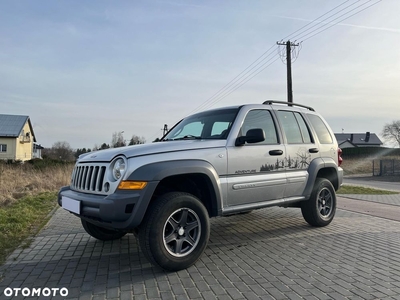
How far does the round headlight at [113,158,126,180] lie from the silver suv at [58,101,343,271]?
1 centimetres

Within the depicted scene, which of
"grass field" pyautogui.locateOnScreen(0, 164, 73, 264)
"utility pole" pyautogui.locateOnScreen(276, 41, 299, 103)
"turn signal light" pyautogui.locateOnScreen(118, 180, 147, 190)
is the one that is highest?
"utility pole" pyautogui.locateOnScreen(276, 41, 299, 103)

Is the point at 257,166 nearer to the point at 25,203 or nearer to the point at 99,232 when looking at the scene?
the point at 99,232

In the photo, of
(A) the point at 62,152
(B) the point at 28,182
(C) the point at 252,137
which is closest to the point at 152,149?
(C) the point at 252,137

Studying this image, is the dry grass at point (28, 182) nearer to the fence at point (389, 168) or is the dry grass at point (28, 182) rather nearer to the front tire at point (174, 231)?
the front tire at point (174, 231)

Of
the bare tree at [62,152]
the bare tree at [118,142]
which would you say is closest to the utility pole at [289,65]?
the bare tree at [118,142]

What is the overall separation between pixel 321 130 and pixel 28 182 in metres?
11.4

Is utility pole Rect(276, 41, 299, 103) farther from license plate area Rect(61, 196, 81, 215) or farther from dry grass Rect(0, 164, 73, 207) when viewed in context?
license plate area Rect(61, 196, 81, 215)

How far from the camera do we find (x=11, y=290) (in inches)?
120

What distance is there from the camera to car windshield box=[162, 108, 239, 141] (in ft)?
14.3

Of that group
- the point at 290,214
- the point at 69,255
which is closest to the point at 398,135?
the point at 290,214

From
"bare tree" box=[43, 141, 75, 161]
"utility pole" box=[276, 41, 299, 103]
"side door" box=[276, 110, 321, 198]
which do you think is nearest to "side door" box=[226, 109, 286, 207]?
"side door" box=[276, 110, 321, 198]

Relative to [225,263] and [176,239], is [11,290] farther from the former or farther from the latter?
[225,263]

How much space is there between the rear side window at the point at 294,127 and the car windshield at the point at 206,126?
3.19ft

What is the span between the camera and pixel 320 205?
18.2 ft
